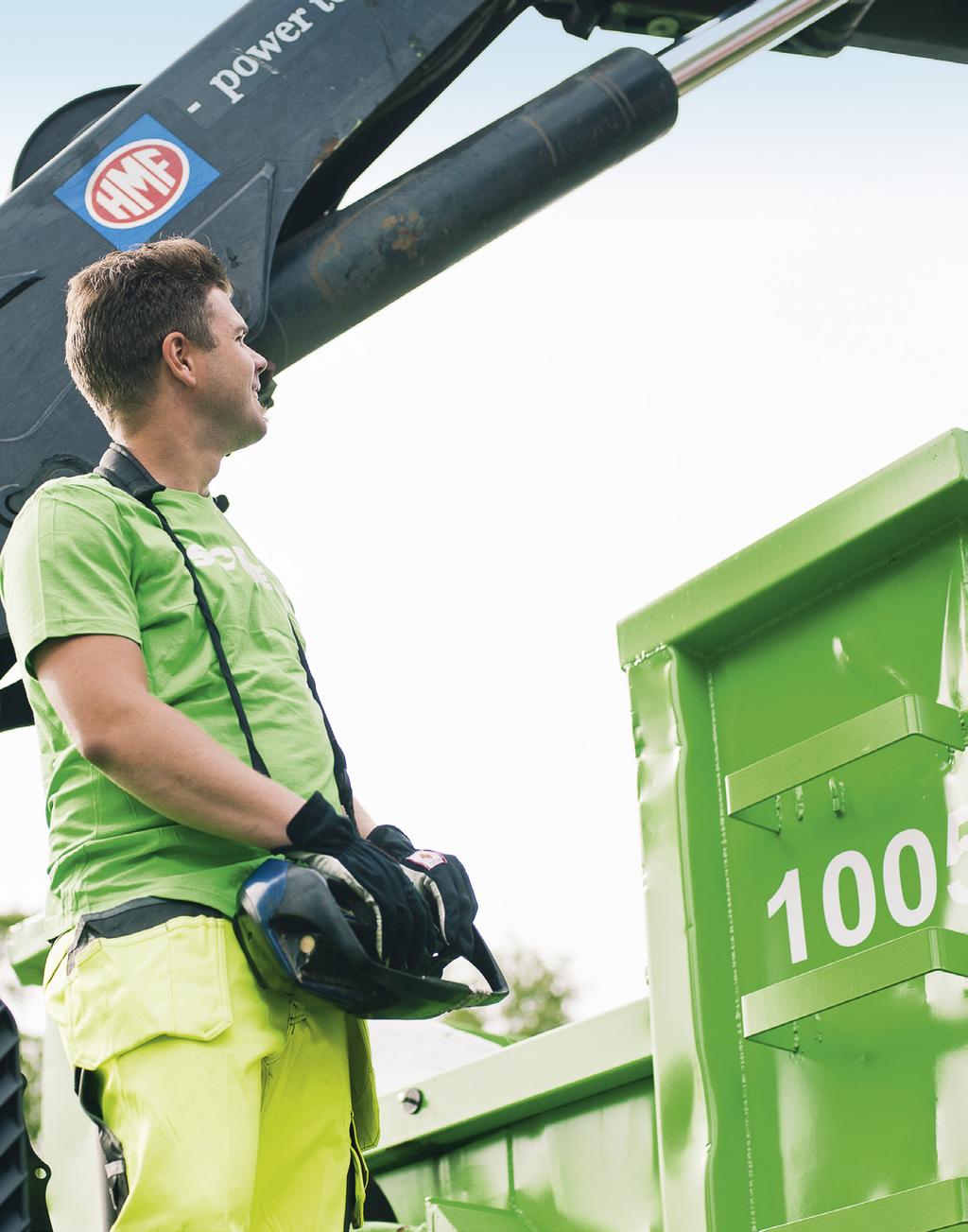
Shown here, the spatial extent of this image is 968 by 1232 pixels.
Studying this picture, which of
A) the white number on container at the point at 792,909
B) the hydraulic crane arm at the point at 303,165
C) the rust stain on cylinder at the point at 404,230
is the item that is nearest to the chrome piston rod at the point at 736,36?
the hydraulic crane arm at the point at 303,165

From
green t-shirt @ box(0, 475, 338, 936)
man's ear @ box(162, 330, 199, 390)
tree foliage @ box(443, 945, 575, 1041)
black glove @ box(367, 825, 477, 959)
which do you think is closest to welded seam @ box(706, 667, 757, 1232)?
black glove @ box(367, 825, 477, 959)

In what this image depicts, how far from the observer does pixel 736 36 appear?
9.84 feet

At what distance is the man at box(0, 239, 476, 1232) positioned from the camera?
177 cm

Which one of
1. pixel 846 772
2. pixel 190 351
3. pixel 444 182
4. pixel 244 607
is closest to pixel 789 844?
pixel 846 772

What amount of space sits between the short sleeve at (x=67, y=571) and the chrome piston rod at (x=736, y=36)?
4.87ft

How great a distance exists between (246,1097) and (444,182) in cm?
163

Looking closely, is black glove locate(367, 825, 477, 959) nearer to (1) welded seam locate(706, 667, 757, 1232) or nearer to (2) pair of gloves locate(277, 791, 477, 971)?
(2) pair of gloves locate(277, 791, 477, 971)

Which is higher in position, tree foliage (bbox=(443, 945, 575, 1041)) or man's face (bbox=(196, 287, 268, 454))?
tree foliage (bbox=(443, 945, 575, 1041))

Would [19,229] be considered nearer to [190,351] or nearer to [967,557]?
[190,351]

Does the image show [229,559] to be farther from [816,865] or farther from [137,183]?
[137,183]

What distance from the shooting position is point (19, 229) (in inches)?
110

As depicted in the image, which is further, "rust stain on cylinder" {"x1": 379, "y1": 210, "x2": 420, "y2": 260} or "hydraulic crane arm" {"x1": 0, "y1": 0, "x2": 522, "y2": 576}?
"rust stain on cylinder" {"x1": 379, "y1": 210, "x2": 420, "y2": 260}

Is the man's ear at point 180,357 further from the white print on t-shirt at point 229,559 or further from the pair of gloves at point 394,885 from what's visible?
the pair of gloves at point 394,885

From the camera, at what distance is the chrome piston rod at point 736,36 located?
298 centimetres
